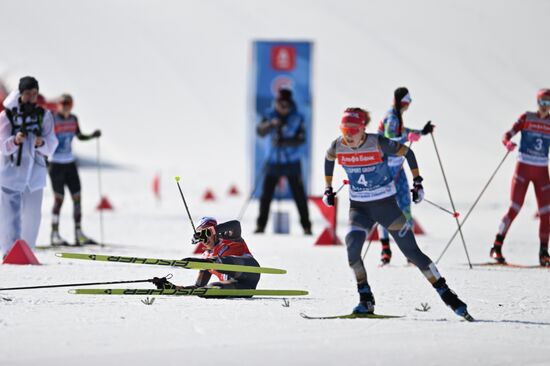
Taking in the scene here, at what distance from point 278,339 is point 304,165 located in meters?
14.8

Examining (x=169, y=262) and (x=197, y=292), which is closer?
(x=169, y=262)

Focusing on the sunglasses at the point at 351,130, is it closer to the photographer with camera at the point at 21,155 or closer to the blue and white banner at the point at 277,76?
the photographer with camera at the point at 21,155

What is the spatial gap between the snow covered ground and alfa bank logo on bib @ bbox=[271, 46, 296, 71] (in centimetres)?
305

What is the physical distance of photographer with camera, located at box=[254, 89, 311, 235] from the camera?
1667 cm

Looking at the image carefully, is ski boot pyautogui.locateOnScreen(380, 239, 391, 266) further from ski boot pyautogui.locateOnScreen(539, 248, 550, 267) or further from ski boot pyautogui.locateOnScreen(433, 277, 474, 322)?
ski boot pyautogui.locateOnScreen(433, 277, 474, 322)

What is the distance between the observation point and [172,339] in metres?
6.86

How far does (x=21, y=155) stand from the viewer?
11.9m

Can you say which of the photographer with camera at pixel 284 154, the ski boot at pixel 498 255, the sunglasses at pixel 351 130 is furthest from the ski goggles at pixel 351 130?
the photographer with camera at pixel 284 154

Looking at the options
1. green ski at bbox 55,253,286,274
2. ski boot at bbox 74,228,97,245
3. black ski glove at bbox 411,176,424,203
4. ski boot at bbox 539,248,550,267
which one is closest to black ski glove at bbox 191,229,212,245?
green ski at bbox 55,253,286,274

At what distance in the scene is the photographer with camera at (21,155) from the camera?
38.3 feet

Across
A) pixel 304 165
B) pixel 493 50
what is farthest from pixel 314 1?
pixel 304 165

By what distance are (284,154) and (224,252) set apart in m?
7.97

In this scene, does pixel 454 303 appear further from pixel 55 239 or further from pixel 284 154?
pixel 284 154

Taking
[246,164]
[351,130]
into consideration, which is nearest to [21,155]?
[351,130]
